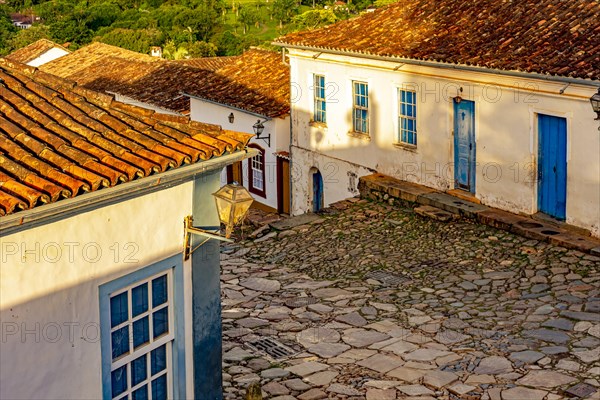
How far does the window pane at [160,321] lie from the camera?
332 inches

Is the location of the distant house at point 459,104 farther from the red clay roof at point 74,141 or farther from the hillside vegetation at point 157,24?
the hillside vegetation at point 157,24

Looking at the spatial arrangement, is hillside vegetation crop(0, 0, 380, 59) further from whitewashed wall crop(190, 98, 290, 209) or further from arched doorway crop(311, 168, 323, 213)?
arched doorway crop(311, 168, 323, 213)

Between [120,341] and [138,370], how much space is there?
1.35ft

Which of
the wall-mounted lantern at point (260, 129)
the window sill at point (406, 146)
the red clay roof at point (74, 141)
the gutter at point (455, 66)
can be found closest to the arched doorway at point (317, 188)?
the wall-mounted lantern at point (260, 129)

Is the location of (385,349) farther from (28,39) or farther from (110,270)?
(28,39)

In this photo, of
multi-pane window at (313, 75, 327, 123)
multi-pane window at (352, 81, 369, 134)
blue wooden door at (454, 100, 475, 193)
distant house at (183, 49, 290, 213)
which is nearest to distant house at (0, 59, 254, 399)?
blue wooden door at (454, 100, 475, 193)

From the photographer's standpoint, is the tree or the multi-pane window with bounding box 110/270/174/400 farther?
the tree

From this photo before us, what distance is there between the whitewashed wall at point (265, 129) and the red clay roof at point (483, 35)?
2.53 metres

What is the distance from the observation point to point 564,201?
15891mm

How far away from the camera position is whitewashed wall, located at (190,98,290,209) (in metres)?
23.6

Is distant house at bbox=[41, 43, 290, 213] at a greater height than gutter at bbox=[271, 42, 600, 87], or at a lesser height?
lesser

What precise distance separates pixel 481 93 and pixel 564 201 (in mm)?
2538

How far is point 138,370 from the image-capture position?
27.5 feet

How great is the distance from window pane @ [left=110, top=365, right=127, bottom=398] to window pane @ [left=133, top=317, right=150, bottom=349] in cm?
23
